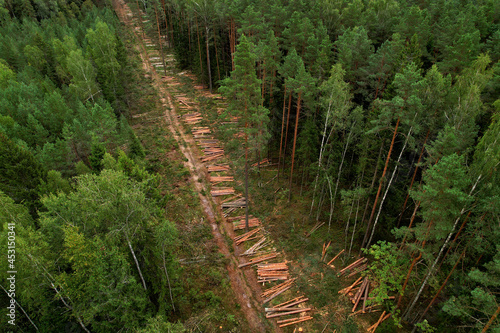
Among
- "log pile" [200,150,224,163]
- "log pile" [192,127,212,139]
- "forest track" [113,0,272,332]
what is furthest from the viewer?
"log pile" [192,127,212,139]

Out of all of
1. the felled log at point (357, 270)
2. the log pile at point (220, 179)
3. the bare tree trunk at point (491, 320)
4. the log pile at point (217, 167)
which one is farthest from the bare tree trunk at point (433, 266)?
the log pile at point (217, 167)

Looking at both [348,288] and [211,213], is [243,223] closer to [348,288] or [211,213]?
[211,213]

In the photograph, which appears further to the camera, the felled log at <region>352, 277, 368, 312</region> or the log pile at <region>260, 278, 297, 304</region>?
the log pile at <region>260, 278, 297, 304</region>

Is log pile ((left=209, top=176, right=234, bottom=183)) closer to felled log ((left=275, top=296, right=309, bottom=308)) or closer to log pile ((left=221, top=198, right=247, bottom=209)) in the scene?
log pile ((left=221, top=198, right=247, bottom=209))

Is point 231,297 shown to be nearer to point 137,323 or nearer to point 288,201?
point 137,323

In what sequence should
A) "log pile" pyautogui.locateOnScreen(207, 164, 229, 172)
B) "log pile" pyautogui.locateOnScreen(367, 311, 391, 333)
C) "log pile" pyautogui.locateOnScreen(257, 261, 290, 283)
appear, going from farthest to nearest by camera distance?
"log pile" pyautogui.locateOnScreen(207, 164, 229, 172), "log pile" pyautogui.locateOnScreen(257, 261, 290, 283), "log pile" pyautogui.locateOnScreen(367, 311, 391, 333)

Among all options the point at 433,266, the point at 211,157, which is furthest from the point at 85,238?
the point at 211,157

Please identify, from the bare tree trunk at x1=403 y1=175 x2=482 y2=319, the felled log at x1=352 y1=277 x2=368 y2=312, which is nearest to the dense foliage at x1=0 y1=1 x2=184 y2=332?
the felled log at x1=352 y1=277 x2=368 y2=312
